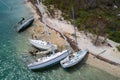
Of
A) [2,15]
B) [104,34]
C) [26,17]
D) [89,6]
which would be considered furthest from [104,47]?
[2,15]

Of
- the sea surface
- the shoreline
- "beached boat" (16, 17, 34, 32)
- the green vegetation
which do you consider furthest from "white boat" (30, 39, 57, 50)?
the green vegetation

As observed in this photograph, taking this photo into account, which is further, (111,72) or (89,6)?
(89,6)

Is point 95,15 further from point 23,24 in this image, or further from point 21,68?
point 21,68

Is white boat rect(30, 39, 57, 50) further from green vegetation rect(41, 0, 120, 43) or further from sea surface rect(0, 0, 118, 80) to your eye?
green vegetation rect(41, 0, 120, 43)

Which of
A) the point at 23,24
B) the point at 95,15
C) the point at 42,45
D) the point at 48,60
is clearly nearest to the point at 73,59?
the point at 48,60

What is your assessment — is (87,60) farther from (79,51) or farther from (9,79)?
(9,79)
